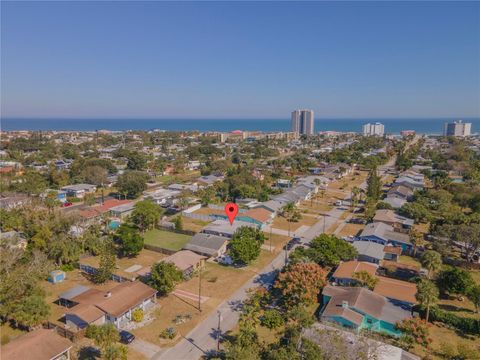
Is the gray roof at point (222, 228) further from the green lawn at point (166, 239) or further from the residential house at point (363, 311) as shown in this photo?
the residential house at point (363, 311)

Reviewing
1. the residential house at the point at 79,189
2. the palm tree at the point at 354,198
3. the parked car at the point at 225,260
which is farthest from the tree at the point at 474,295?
the residential house at the point at 79,189

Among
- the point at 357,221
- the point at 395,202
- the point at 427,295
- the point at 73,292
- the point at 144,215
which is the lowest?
the point at 357,221

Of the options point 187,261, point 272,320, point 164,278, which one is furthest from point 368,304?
point 187,261

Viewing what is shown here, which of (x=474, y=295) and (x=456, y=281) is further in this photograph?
(x=456, y=281)

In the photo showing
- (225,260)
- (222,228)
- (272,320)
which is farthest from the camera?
(222,228)

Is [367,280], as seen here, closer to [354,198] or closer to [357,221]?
[357,221]
